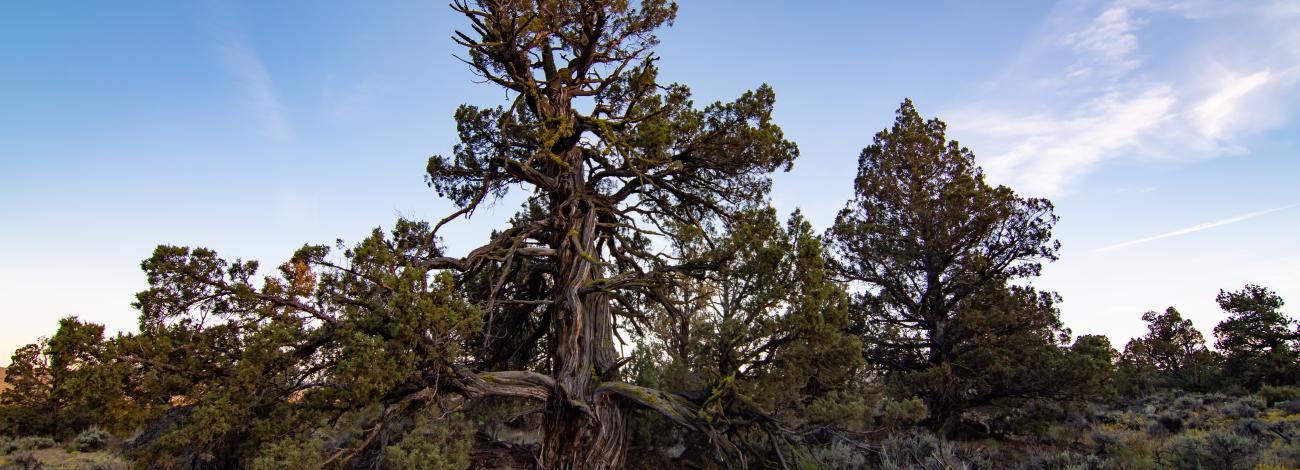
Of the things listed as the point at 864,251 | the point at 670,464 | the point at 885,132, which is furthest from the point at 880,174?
the point at 670,464

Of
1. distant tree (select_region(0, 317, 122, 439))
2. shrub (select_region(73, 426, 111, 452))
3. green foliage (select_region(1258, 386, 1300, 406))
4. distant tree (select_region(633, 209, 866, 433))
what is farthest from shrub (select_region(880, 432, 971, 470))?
shrub (select_region(73, 426, 111, 452))

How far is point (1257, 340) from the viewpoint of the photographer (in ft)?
72.8

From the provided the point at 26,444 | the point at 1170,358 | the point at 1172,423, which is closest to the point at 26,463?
the point at 26,444

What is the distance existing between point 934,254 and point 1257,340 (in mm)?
18156

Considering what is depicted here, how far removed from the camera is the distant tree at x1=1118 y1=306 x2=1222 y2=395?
79.9 ft

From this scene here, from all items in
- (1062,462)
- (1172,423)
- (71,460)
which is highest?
(1172,423)

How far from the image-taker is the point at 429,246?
31.1 feet

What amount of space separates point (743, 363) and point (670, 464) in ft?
12.8

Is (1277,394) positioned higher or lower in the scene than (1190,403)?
higher

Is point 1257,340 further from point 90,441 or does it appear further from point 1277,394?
point 90,441

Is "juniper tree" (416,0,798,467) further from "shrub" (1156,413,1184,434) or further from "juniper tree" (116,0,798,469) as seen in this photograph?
"shrub" (1156,413,1184,434)

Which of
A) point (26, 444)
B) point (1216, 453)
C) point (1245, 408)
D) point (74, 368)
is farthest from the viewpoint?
point (1245, 408)

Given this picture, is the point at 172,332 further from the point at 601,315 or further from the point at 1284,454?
the point at 1284,454

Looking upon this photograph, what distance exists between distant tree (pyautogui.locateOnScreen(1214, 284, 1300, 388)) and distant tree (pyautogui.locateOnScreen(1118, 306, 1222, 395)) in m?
1.14
